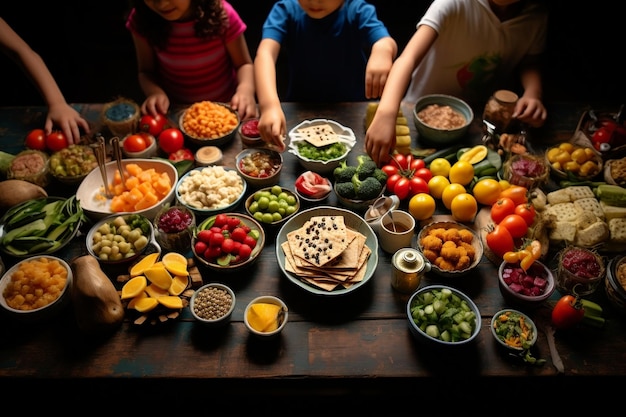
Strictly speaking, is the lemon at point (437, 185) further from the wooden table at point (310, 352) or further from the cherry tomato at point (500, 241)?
the wooden table at point (310, 352)

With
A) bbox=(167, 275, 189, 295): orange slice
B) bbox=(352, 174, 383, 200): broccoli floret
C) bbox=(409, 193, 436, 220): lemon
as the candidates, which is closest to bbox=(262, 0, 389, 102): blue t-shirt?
bbox=(352, 174, 383, 200): broccoli floret

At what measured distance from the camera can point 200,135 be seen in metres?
2.94

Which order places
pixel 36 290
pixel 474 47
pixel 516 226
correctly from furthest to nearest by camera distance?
pixel 474 47 → pixel 516 226 → pixel 36 290

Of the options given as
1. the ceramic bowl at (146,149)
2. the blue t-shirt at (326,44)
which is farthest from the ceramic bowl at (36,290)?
the blue t-shirt at (326,44)

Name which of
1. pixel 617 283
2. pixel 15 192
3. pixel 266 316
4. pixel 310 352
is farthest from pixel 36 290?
pixel 617 283

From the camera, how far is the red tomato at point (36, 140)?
9.42 feet

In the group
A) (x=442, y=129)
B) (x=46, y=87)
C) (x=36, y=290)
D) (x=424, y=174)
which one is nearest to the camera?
(x=36, y=290)

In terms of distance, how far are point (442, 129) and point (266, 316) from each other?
1.67 meters

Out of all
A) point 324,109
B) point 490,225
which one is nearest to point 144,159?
point 324,109

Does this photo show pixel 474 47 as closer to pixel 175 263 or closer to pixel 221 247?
pixel 221 247

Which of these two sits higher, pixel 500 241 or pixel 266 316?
pixel 500 241

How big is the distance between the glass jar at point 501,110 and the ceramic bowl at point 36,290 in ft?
8.75

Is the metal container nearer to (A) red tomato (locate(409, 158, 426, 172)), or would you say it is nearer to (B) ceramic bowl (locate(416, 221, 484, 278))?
(B) ceramic bowl (locate(416, 221, 484, 278))

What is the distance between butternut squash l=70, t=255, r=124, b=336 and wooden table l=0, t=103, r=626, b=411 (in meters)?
0.08
